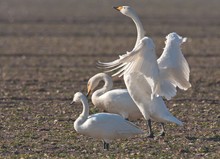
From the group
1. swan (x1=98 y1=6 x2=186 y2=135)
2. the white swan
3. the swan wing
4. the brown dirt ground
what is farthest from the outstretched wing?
the white swan

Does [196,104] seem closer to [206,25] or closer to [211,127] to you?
[211,127]

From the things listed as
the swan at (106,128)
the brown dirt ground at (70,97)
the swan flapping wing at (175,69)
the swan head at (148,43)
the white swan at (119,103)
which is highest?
the swan head at (148,43)

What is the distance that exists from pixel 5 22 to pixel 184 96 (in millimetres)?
33542

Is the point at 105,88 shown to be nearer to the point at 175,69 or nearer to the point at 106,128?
the point at 175,69

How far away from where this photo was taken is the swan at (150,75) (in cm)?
1152

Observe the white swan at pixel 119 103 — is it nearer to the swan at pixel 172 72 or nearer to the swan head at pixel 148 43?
the swan at pixel 172 72

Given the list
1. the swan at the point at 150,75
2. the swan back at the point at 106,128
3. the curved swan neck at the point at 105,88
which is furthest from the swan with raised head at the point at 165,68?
the curved swan neck at the point at 105,88

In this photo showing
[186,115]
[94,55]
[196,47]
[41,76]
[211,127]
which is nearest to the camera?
[211,127]

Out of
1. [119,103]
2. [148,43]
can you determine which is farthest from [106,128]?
[119,103]

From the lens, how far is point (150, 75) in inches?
460

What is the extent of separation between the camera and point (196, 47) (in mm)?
32781

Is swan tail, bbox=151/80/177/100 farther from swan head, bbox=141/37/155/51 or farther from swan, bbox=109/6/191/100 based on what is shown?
swan head, bbox=141/37/155/51

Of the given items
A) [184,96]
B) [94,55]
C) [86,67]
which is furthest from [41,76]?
[94,55]

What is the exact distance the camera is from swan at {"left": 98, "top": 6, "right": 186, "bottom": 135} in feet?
37.8
